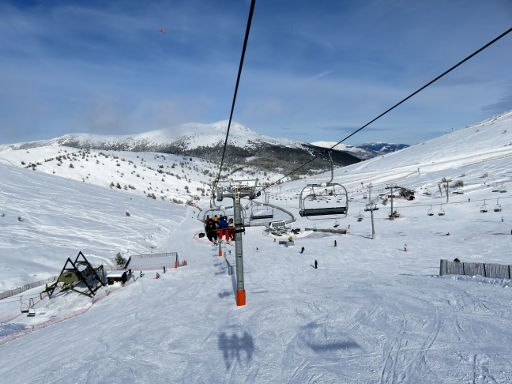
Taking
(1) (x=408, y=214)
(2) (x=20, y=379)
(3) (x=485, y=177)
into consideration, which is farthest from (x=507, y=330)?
(3) (x=485, y=177)

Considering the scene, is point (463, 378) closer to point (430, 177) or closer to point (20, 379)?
point (20, 379)

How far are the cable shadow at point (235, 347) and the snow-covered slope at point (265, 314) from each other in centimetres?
6

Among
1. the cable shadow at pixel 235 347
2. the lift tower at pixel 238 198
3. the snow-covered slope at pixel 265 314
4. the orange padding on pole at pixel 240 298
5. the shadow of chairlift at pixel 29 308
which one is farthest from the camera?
the shadow of chairlift at pixel 29 308

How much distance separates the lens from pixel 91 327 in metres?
12.9

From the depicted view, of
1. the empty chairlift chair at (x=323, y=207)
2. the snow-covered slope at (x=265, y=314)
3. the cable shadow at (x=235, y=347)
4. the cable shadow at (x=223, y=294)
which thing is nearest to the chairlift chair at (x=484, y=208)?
the snow-covered slope at (x=265, y=314)

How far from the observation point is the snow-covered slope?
845cm

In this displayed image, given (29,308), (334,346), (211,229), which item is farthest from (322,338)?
(29,308)

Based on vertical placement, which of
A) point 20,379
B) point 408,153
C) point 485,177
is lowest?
point 20,379

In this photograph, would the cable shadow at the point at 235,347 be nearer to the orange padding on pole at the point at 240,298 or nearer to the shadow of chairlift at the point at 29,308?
the orange padding on pole at the point at 240,298

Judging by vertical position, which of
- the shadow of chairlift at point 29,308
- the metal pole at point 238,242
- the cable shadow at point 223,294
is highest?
the metal pole at point 238,242

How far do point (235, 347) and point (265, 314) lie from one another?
2.55 metres

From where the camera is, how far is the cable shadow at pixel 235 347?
9.11 meters

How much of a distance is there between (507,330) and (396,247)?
20988 mm

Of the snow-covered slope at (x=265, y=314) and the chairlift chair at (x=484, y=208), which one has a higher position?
the chairlift chair at (x=484, y=208)
